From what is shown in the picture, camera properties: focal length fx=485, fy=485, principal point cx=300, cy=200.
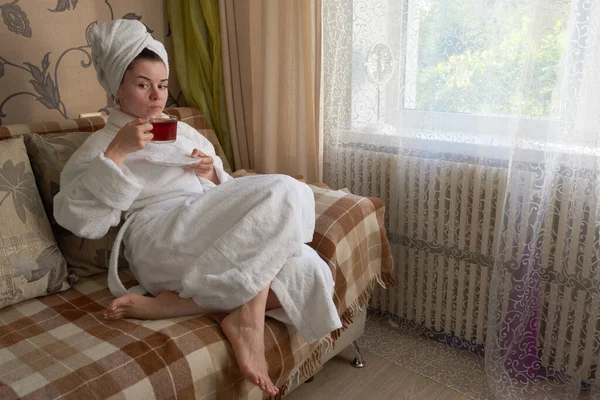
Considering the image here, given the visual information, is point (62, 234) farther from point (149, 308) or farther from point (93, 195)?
point (149, 308)

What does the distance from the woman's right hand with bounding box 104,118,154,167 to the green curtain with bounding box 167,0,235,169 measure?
1.01 meters

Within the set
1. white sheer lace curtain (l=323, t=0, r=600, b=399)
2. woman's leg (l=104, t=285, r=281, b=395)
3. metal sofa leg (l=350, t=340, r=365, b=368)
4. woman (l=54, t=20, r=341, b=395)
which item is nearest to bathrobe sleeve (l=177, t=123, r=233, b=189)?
woman (l=54, t=20, r=341, b=395)

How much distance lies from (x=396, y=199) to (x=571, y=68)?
0.79m

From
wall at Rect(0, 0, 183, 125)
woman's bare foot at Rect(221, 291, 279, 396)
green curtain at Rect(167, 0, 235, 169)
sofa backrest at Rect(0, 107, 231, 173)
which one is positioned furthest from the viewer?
green curtain at Rect(167, 0, 235, 169)

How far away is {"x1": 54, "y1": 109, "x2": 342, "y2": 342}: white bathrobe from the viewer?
49.8 inches

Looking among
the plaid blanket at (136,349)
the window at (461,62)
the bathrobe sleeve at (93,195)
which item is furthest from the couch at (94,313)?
the window at (461,62)

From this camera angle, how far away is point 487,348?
1.71 m

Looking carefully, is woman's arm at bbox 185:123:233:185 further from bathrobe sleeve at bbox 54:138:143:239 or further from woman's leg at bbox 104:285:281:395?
woman's leg at bbox 104:285:281:395

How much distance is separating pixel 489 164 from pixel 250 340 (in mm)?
1037

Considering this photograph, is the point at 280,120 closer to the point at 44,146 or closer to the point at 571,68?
the point at 44,146

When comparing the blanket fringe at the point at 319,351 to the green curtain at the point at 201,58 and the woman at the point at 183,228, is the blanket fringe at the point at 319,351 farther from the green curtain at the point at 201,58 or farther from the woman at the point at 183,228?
the green curtain at the point at 201,58

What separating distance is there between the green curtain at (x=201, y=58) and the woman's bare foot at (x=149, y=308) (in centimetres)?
121

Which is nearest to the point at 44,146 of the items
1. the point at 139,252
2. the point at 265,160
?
the point at 139,252

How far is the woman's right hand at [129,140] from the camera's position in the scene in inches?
52.4
